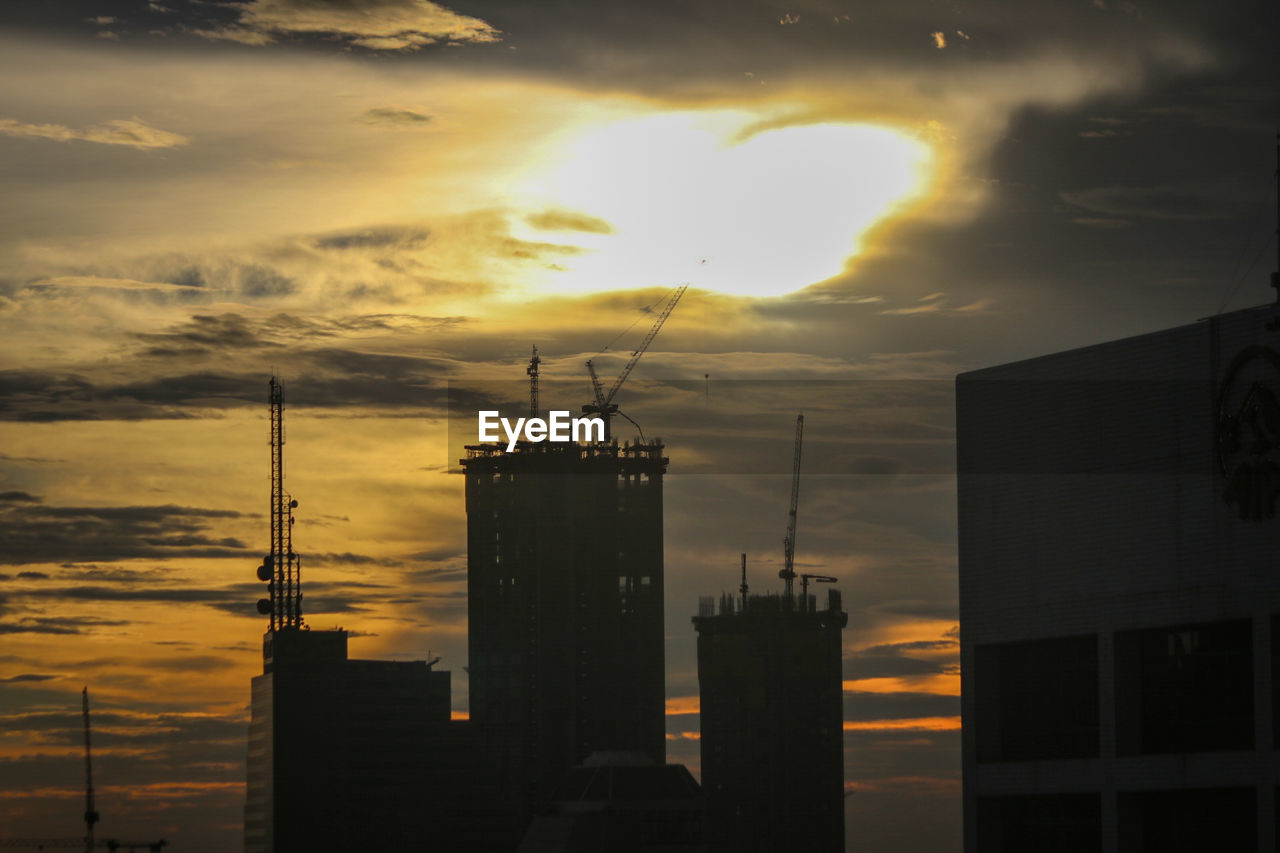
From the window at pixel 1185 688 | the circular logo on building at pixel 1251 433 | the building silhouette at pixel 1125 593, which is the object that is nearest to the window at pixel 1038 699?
the building silhouette at pixel 1125 593

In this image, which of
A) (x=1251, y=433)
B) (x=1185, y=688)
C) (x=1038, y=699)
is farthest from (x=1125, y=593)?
(x=1251, y=433)

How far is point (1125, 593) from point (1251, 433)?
13970 mm

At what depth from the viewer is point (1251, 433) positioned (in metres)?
119

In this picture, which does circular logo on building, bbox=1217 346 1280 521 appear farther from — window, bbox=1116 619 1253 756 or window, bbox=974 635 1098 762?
window, bbox=974 635 1098 762

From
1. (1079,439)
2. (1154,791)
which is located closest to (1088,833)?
(1154,791)

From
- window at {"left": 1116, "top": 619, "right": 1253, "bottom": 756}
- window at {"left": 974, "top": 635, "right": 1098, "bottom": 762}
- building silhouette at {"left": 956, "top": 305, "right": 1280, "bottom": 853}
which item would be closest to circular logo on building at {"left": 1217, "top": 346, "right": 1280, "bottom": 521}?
building silhouette at {"left": 956, "top": 305, "right": 1280, "bottom": 853}

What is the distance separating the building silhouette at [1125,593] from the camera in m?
119

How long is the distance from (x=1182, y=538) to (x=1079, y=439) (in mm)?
10842

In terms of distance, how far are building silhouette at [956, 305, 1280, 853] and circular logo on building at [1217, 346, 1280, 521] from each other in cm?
12

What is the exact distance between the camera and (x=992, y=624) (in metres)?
135

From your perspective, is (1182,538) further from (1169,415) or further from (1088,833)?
(1088,833)

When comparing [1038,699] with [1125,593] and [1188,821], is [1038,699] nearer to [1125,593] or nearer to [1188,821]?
[1125,593]

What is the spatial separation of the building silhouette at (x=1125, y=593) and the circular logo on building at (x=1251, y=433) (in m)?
0.12

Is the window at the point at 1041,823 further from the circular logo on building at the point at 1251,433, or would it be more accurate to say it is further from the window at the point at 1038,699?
the circular logo on building at the point at 1251,433
